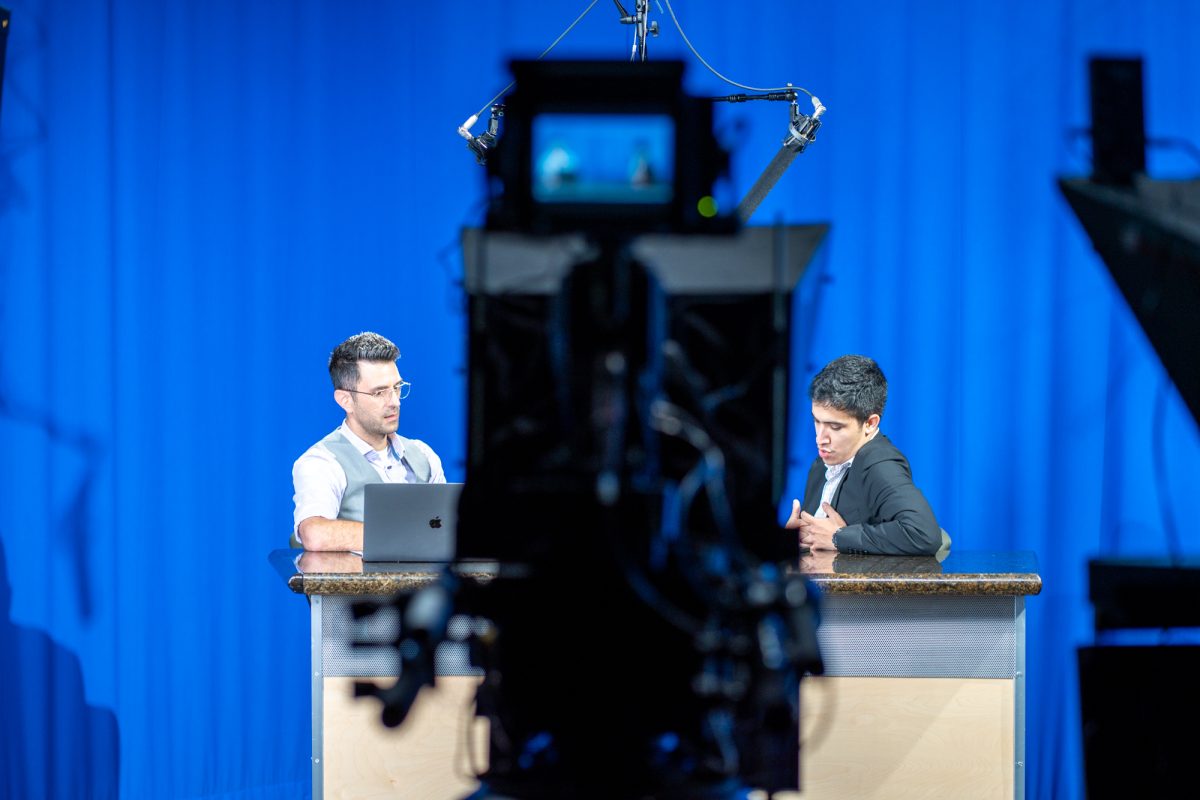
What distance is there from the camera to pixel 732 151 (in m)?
1.01

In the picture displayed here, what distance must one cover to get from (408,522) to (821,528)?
0.88m

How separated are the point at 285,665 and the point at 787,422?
2728 mm

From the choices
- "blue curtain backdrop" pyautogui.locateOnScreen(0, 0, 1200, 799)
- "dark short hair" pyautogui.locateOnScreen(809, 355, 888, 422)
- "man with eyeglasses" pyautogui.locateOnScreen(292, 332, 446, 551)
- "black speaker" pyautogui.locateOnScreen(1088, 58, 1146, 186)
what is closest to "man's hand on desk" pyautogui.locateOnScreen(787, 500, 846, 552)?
"dark short hair" pyautogui.locateOnScreen(809, 355, 888, 422)

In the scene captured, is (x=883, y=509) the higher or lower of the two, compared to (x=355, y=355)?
lower

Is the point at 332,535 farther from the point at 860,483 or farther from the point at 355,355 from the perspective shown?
the point at 860,483

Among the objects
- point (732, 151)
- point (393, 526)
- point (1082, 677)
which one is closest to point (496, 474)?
point (732, 151)

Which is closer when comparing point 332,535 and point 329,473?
point 332,535

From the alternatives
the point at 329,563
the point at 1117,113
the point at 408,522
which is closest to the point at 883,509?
the point at 408,522

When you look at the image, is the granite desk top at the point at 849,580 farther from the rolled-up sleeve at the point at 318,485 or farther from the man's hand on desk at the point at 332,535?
the rolled-up sleeve at the point at 318,485

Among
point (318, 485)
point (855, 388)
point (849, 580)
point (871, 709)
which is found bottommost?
point (871, 709)

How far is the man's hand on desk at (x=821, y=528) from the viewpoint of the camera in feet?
8.04

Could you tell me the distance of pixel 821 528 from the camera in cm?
246

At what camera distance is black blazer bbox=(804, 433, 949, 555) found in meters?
2.30

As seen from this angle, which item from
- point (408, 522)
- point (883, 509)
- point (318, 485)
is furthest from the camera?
point (318, 485)
